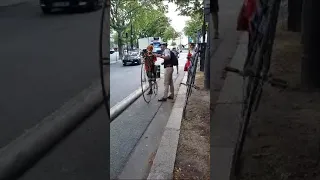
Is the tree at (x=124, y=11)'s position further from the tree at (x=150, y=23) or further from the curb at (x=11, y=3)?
the curb at (x=11, y=3)

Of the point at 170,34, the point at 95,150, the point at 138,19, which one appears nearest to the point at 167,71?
the point at 170,34

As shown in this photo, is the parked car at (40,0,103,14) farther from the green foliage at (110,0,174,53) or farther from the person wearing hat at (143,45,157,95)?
the person wearing hat at (143,45,157,95)

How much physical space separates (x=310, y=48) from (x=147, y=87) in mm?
716

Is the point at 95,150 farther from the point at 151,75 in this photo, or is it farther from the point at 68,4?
the point at 68,4

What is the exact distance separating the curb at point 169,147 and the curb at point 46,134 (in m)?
0.37

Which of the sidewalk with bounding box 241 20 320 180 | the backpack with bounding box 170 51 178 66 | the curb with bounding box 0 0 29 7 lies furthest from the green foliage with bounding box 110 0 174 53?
the sidewalk with bounding box 241 20 320 180

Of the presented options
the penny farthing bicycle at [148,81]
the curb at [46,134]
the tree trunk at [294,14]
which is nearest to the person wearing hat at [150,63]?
the penny farthing bicycle at [148,81]

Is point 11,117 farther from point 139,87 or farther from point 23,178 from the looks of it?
point 139,87

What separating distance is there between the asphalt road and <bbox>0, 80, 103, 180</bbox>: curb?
3 cm

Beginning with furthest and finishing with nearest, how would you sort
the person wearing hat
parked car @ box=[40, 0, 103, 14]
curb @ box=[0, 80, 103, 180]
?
the person wearing hat < parked car @ box=[40, 0, 103, 14] < curb @ box=[0, 80, 103, 180]

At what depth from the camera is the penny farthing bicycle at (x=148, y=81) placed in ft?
4.63

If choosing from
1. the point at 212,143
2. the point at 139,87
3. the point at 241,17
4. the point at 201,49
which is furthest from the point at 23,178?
the point at 241,17

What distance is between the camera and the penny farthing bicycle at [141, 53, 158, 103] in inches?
55.5

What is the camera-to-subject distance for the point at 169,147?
4.93ft
